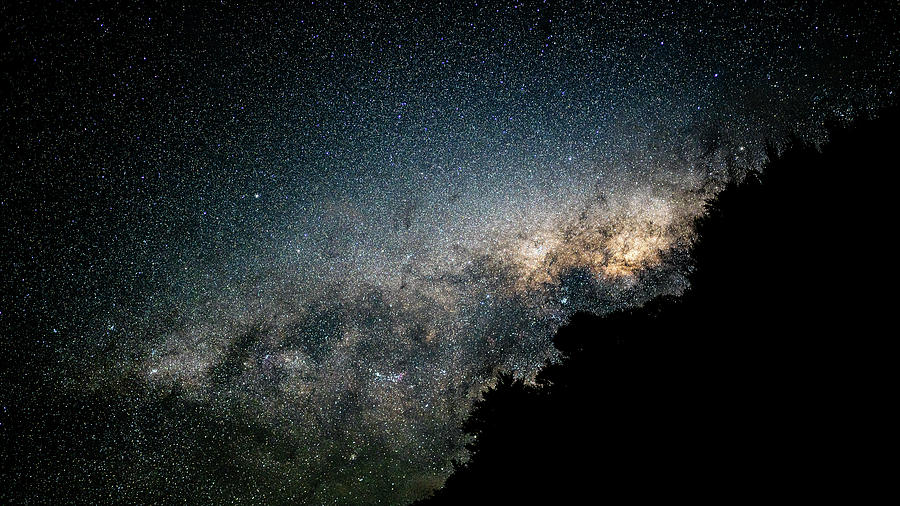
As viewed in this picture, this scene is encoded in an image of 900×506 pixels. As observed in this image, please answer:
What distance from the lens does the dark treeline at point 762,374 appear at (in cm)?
456

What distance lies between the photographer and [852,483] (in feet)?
12.8

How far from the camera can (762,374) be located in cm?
579

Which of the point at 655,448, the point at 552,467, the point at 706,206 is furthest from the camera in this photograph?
the point at 706,206

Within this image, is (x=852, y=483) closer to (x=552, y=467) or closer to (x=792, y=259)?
(x=792, y=259)

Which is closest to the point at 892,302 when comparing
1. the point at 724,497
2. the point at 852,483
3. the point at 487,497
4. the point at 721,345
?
the point at 721,345

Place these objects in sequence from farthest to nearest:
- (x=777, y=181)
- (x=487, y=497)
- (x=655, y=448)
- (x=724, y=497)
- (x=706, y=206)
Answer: (x=706, y=206) → (x=487, y=497) → (x=777, y=181) → (x=655, y=448) → (x=724, y=497)

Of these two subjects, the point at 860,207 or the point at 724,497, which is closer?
the point at 724,497

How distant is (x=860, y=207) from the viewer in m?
6.50

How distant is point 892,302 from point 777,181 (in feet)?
18.1

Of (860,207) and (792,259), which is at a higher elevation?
(860,207)

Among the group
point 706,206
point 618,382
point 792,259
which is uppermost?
point 706,206

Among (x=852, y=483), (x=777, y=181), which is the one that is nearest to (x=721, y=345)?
(x=852, y=483)

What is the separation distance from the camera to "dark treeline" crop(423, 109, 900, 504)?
15.0ft

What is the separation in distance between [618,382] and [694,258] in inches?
265
